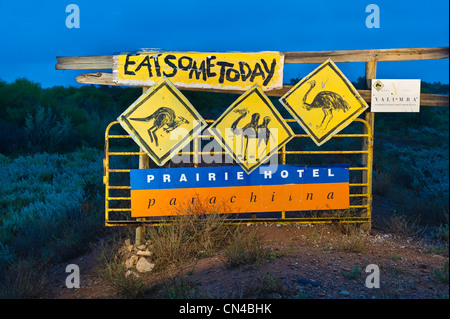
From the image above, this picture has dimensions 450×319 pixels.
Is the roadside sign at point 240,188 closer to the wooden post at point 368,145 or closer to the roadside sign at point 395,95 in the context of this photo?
the wooden post at point 368,145

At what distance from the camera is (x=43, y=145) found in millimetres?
16984

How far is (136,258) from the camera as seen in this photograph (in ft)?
23.2

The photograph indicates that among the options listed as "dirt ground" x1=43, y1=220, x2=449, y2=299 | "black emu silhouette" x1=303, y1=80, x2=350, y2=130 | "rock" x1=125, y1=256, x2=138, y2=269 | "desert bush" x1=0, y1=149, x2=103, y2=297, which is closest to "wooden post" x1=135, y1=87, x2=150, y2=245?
"rock" x1=125, y1=256, x2=138, y2=269

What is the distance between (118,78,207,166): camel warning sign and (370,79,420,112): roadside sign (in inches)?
124

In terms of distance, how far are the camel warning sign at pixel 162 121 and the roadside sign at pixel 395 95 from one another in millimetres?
3147

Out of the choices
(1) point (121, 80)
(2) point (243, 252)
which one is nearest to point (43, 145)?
(1) point (121, 80)

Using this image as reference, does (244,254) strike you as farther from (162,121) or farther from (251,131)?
(162,121)

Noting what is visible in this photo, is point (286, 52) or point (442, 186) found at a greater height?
point (286, 52)

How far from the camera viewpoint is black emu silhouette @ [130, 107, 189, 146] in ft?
24.3

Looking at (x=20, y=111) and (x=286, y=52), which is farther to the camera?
(x=20, y=111)

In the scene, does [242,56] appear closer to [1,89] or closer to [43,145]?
[43,145]

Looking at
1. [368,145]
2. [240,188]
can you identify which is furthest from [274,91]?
[368,145]

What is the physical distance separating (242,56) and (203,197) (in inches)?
98.9

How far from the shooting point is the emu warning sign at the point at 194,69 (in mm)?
7449
